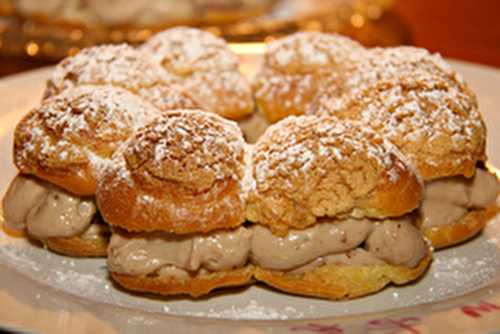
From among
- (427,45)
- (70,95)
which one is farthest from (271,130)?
(427,45)

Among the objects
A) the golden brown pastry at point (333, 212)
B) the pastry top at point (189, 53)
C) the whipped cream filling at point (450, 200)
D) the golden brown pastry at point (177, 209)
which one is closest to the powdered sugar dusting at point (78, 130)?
the golden brown pastry at point (177, 209)

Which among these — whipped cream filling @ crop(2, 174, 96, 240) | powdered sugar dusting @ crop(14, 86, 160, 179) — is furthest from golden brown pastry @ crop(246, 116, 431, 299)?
whipped cream filling @ crop(2, 174, 96, 240)

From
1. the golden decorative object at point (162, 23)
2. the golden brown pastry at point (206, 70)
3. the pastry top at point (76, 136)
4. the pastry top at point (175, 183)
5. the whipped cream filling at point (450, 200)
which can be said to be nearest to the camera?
the pastry top at point (175, 183)

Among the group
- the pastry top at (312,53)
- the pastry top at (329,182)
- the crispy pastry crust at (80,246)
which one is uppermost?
the pastry top at (329,182)

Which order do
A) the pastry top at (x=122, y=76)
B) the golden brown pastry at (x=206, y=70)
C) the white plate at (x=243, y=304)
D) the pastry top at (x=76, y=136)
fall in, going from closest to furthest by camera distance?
the white plate at (x=243, y=304), the pastry top at (x=76, y=136), the pastry top at (x=122, y=76), the golden brown pastry at (x=206, y=70)

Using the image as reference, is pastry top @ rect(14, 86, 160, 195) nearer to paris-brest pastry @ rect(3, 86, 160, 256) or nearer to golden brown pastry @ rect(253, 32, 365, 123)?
paris-brest pastry @ rect(3, 86, 160, 256)

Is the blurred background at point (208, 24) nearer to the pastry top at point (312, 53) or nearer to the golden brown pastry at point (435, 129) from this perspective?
the pastry top at point (312, 53)

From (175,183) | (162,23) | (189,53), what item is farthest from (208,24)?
(175,183)
